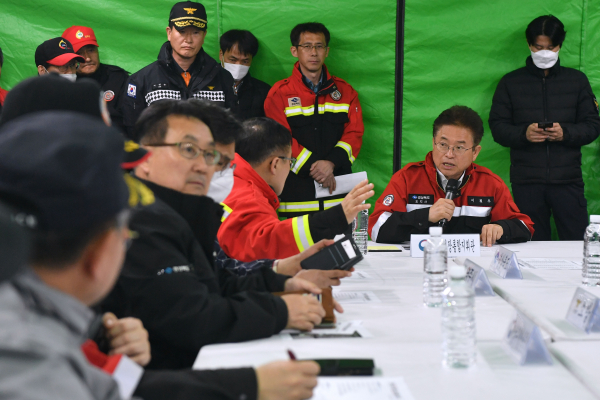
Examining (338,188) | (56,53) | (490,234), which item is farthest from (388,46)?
(56,53)

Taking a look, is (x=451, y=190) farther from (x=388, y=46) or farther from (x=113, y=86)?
(x=113, y=86)

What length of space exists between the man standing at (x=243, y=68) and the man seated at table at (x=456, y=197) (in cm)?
124

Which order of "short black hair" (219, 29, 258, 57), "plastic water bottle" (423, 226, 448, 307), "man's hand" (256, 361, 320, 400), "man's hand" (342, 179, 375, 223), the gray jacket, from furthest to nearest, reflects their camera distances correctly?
"short black hair" (219, 29, 258, 57), "man's hand" (342, 179, 375, 223), "plastic water bottle" (423, 226, 448, 307), "man's hand" (256, 361, 320, 400), the gray jacket

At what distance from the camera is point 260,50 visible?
3.97 metres

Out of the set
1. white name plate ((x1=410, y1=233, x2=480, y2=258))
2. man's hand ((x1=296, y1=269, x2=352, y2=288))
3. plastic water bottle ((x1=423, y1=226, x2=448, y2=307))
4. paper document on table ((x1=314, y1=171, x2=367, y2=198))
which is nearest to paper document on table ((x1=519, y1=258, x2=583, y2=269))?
white name plate ((x1=410, y1=233, x2=480, y2=258))

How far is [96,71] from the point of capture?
372cm

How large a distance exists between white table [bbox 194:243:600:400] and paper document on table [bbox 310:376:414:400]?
0.03m

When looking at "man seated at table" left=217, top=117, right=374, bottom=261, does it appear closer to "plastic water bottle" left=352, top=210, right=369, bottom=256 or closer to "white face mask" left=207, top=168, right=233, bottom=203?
"white face mask" left=207, top=168, right=233, bottom=203

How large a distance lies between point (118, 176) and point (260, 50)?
3.50 metres

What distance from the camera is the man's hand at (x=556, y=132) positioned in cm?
360

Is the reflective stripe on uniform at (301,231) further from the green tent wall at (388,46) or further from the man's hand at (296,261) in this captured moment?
the green tent wall at (388,46)

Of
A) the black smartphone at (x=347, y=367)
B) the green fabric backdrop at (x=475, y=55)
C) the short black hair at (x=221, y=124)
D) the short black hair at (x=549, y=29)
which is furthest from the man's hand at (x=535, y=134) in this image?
the black smartphone at (x=347, y=367)

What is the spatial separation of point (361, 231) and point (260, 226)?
582mm

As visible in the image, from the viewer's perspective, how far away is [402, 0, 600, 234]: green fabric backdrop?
3.96 meters
